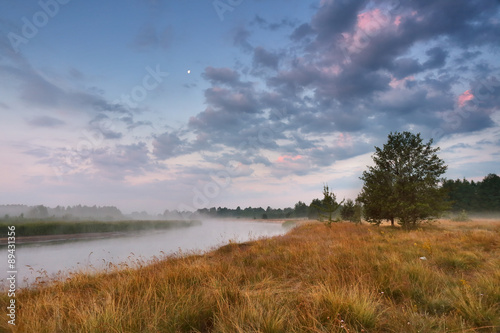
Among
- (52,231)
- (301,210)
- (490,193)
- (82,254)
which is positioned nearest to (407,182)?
(82,254)

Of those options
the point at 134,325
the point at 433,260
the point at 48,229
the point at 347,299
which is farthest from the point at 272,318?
the point at 48,229

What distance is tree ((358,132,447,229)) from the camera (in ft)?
69.1

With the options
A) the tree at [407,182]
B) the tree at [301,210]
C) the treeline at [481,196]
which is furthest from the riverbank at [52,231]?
the tree at [301,210]

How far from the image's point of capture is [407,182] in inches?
864

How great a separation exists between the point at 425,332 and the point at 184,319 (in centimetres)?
328

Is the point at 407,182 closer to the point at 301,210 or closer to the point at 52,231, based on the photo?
the point at 52,231

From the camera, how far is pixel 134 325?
3.27 meters

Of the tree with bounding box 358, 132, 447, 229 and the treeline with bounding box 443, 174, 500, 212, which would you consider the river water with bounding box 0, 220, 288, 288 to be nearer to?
the tree with bounding box 358, 132, 447, 229

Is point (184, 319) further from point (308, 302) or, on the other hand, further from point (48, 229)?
point (48, 229)

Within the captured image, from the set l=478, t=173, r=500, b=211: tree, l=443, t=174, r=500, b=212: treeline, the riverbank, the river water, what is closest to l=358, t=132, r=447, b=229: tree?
the river water

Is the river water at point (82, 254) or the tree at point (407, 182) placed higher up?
the tree at point (407, 182)

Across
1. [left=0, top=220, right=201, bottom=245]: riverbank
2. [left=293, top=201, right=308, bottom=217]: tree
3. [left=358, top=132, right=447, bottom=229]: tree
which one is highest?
[left=358, top=132, right=447, bottom=229]: tree

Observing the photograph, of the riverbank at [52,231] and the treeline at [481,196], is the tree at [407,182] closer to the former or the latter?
the riverbank at [52,231]

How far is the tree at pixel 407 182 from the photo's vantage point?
2106 cm
